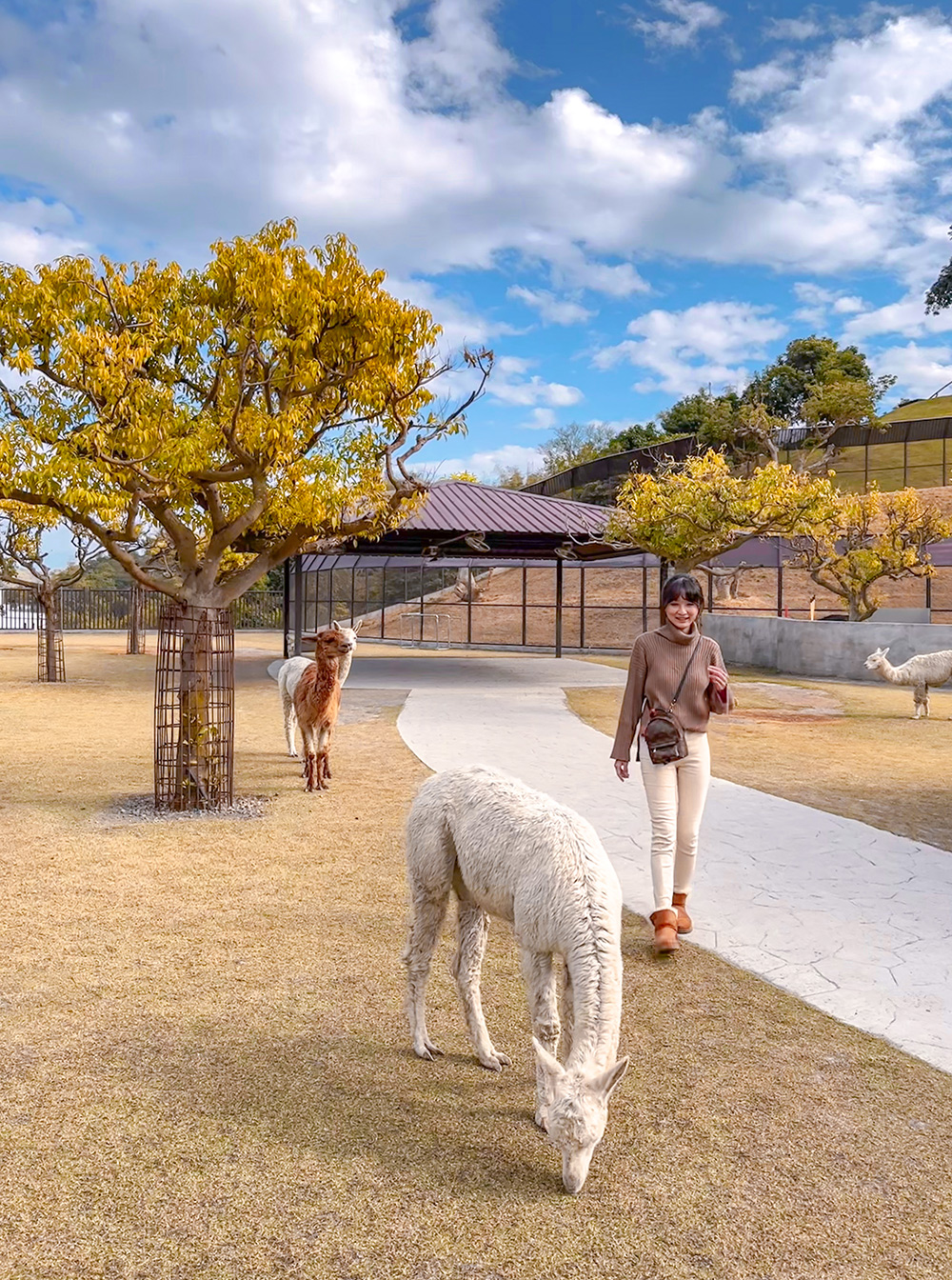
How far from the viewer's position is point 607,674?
20938 mm

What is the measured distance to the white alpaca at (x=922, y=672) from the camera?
13.4 meters

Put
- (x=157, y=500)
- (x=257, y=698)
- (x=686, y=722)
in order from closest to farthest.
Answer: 1. (x=686, y=722)
2. (x=157, y=500)
3. (x=257, y=698)

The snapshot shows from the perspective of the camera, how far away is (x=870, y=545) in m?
24.4

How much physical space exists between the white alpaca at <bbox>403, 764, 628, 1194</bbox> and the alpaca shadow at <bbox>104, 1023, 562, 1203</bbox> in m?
0.14

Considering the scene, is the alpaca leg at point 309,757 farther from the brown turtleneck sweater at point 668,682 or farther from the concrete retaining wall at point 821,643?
the concrete retaining wall at point 821,643

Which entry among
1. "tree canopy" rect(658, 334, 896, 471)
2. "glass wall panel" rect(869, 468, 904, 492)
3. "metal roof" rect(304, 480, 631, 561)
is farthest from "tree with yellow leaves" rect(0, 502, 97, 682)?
"glass wall panel" rect(869, 468, 904, 492)

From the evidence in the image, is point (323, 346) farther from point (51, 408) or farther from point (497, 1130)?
point (497, 1130)

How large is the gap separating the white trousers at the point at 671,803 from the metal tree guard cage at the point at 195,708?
3996 millimetres

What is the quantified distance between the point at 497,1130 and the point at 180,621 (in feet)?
17.3

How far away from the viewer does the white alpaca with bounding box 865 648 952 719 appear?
1341cm

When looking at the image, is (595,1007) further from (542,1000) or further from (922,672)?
(922,672)

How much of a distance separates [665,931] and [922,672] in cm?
1065

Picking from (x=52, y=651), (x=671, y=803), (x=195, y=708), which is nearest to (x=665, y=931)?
(x=671, y=803)

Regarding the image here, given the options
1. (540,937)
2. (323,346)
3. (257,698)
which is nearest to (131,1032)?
(540,937)
